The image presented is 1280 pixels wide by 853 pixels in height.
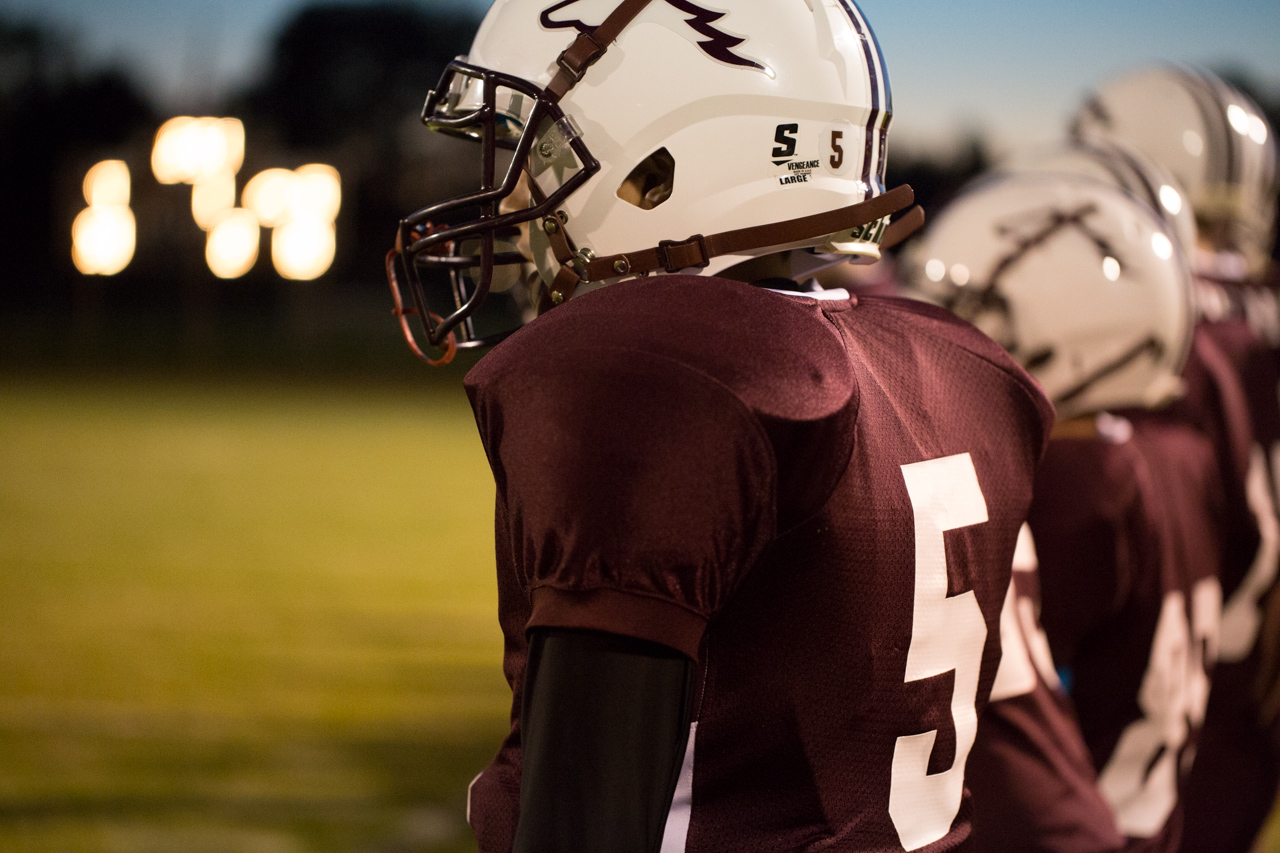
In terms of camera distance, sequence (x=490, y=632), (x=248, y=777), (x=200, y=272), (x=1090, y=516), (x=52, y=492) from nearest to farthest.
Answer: (x=1090, y=516)
(x=248, y=777)
(x=490, y=632)
(x=52, y=492)
(x=200, y=272)

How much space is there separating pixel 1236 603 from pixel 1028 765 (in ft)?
4.98

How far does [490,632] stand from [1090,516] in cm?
383

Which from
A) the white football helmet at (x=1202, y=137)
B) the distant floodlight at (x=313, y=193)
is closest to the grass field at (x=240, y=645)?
the white football helmet at (x=1202, y=137)

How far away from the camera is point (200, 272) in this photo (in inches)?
864

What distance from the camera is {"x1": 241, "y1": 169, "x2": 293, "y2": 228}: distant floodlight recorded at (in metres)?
15.6

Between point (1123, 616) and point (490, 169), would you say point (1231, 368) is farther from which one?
point (490, 169)

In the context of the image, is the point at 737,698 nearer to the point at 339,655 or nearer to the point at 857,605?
the point at 857,605

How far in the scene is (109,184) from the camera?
16234 millimetres

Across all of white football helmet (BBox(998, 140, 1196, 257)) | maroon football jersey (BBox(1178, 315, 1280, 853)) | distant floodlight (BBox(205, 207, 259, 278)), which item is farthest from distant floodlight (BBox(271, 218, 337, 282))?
maroon football jersey (BBox(1178, 315, 1280, 853))

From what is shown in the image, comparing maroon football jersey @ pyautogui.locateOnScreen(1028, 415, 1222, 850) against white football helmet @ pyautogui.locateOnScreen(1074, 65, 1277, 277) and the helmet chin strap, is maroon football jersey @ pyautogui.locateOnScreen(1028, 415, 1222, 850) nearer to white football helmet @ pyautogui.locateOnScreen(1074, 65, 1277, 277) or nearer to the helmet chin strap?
the helmet chin strap

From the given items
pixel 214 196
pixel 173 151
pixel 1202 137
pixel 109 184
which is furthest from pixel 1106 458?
pixel 109 184

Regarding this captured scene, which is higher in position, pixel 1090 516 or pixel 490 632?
pixel 1090 516

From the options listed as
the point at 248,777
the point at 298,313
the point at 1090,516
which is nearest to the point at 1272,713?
the point at 1090,516

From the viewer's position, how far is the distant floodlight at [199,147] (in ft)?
50.6
